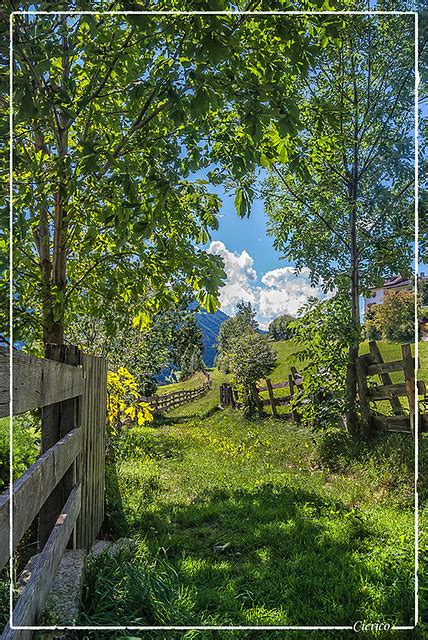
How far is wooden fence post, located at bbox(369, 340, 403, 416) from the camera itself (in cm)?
555

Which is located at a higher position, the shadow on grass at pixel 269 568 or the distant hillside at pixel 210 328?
the distant hillside at pixel 210 328

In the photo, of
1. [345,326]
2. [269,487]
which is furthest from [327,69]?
[269,487]

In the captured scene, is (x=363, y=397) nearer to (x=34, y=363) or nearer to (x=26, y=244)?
(x=26, y=244)

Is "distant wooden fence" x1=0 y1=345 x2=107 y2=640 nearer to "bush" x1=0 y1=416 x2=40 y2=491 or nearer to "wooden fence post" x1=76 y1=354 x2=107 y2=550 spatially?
"wooden fence post" x1=76 y1=354 x2=107 y2=550

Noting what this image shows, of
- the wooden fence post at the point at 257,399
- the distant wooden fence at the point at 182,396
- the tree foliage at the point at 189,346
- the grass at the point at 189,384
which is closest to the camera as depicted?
the tree foliage at the point at 189,346

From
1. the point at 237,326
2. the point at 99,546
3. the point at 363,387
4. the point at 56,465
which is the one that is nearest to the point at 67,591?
the point at 56,465

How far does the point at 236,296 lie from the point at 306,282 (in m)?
0.92

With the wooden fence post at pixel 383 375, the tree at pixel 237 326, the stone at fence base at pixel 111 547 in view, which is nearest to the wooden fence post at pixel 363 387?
the wooden fence post at pixel 383 375

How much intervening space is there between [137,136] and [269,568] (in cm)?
314

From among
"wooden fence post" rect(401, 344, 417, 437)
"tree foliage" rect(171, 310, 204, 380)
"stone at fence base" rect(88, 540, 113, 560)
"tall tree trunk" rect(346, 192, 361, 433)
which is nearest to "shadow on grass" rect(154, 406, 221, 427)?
"tree foliage" rect(171, 310, 204, 380)

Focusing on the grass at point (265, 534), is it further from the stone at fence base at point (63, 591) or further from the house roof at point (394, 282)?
the house roof at point (394, 282)

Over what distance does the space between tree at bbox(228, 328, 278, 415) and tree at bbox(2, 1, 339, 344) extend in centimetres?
138

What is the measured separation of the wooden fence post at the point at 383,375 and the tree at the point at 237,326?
1.97m

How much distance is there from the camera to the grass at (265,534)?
8.04 ft
